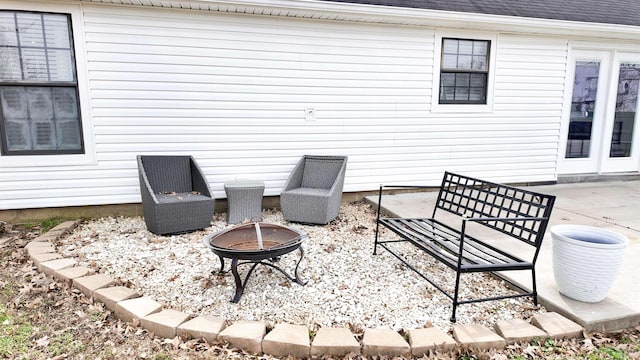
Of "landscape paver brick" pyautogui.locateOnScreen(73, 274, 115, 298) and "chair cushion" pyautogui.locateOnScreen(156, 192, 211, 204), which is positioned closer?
"landscape paver brick" pyautogui.locateOnScreen(73, 274, 115, 298)

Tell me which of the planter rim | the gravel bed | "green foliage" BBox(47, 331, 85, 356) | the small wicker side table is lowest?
"green foliage" BBox(47, 331, 85, 356)

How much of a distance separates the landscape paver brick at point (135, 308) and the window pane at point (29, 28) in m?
3.54

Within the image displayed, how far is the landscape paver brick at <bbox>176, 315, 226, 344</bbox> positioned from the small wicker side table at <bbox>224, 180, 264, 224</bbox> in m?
2.36

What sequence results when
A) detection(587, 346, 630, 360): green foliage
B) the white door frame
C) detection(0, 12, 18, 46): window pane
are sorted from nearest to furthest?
1. detection(587, 346, 630, 360): green foliage
2. detection(0, 12, 18, 46): window pane
3. the white door frame

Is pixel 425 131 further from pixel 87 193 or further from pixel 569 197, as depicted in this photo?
pixel 87 193

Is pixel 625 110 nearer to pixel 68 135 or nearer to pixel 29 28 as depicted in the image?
pixel 68 135

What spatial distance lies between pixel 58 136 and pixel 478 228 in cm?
A: 513

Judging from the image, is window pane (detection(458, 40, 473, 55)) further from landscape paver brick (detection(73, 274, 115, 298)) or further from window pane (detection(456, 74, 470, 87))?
landscape paver brick (detection(73, 274, 115, 298))

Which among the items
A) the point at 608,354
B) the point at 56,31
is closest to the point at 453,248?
the point at 608,354

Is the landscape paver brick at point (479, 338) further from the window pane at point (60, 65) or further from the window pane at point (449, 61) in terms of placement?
the window pane at point (60, 65)

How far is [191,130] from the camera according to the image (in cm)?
495

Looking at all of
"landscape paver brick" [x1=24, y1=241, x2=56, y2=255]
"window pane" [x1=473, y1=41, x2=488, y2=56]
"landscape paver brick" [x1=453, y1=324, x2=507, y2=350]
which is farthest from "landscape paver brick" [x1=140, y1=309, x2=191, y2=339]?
"window pane" [x1=473, y1=41, x2=488, y2=56]

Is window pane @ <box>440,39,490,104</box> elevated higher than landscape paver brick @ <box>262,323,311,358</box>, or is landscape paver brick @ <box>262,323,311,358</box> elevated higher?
window pane @ <box>440,39,490,104</box>

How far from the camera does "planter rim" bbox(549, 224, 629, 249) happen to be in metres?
2.44
